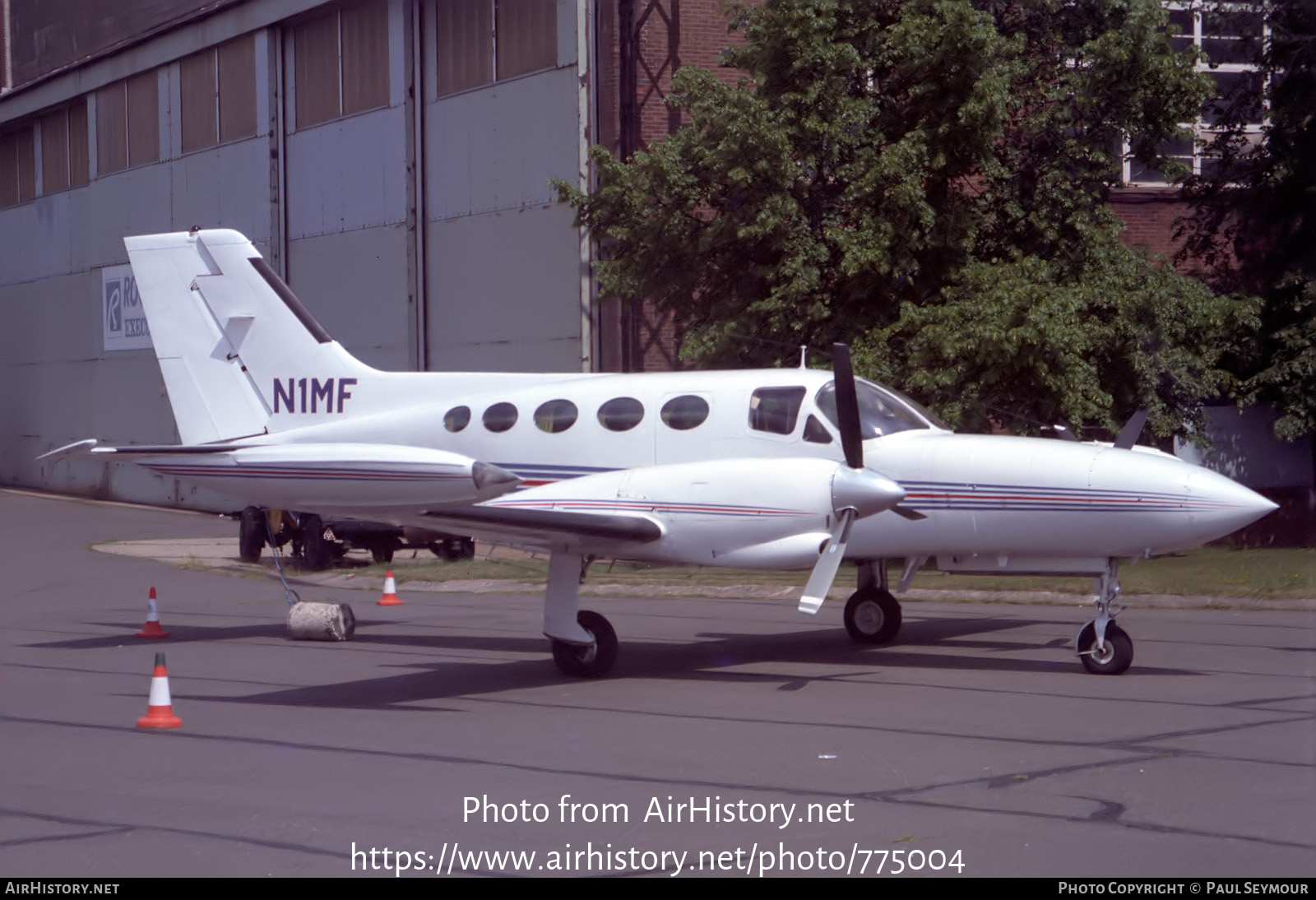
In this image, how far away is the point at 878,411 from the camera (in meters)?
12.6

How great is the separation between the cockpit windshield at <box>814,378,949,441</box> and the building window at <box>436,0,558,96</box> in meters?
16.0

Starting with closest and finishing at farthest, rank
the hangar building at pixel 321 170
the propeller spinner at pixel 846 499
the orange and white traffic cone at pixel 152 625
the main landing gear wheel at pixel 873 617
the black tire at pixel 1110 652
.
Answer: the propeller spinner at pixel 846 499 < the black tire at pixel 1110 652 < the main landing gear wheel at pixel 873 617 < the orange and white traffic cone at pixel 152 625 < the hangar building at pixel 321 170

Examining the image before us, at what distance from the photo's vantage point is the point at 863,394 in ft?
41.4

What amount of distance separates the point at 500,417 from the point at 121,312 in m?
28.9

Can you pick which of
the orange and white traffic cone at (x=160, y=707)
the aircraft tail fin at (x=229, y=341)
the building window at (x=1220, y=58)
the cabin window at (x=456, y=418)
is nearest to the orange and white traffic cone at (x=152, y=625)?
the aircraft tail fin at (x=229, y=341)

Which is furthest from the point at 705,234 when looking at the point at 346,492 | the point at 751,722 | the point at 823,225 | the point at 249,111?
the point at 249,111

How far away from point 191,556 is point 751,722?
59.0 feet

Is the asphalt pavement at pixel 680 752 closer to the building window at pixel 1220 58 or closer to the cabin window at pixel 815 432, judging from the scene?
the cabin window at pixel 815 432

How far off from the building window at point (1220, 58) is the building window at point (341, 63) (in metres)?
15.5

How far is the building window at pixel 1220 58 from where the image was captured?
23.0 metres

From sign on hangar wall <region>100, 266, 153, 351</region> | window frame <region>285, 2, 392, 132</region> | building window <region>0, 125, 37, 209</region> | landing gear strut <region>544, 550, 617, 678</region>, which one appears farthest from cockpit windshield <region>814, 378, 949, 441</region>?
building window <region>0, 125, 37, 209</region>

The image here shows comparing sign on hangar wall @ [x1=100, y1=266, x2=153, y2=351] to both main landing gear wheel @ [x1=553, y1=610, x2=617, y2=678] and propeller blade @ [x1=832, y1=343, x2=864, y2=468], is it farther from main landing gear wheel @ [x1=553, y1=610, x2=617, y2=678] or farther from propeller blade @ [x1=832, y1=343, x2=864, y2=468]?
propeller blade @ [x1=832, y1=343, x2=864, y2=468]

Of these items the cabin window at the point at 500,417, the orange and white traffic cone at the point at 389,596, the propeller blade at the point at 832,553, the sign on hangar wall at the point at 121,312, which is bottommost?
the orange and white traffic cone at the point at 389,596

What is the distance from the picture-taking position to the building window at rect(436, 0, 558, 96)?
27.2 meters
